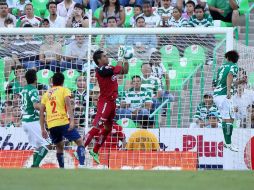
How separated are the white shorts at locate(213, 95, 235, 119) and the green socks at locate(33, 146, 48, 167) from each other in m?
3.18

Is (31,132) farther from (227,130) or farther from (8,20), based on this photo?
(8,20)

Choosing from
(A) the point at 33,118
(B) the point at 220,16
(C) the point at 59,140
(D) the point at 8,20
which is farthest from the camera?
(D) the point at 8,20

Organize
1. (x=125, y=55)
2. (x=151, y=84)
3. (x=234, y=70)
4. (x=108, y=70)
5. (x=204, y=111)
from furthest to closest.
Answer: (x=204, y=111) < (x=151, y=84) < (x=125, y=55) < (x=234, y=70) < (x=108, y=70)

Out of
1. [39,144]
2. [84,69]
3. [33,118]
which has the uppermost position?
[84,69]

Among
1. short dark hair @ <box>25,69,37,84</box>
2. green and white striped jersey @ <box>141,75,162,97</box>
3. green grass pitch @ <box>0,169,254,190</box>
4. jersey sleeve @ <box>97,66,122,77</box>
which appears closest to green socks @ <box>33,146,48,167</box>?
short dark hair @ <box>25,69,37,84</box>

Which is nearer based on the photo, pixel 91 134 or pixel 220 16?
pixel 91 134

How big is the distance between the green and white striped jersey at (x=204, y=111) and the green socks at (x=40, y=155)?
9.62 feet

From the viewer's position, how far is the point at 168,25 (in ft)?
66.4

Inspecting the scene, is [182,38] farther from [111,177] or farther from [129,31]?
[111,177]

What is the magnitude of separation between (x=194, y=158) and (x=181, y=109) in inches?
46.1

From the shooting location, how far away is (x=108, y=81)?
16078 mm

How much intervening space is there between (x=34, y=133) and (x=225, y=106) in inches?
133

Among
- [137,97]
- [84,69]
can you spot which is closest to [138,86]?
[137,97]

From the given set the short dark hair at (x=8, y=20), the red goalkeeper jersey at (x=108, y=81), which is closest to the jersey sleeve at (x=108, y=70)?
the red goalkeeper jersey at (x=108, y=81)
